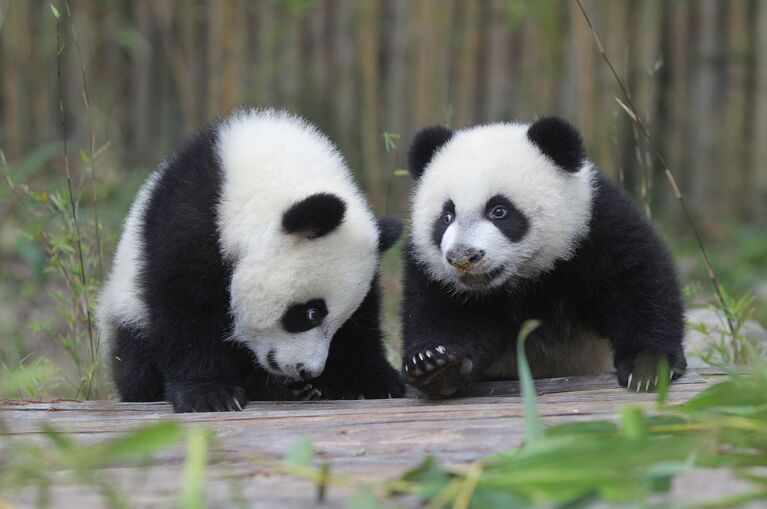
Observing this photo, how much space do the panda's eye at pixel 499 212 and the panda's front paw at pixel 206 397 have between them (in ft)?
3.53

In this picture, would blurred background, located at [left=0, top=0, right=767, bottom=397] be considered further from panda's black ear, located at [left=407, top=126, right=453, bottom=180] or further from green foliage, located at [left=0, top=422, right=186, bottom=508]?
green foliage, located at [left=0, top=422, right=186, bottom=508]

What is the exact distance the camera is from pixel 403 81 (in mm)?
9555

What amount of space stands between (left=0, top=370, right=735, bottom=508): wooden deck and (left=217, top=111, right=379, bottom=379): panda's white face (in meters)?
0.25

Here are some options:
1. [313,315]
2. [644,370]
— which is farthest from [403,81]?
[644,370]

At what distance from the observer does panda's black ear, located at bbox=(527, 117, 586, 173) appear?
149 inches

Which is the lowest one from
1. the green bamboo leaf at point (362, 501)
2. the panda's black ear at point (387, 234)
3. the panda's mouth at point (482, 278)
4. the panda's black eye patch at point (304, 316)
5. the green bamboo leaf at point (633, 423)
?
the green bamboo leaf at point (362, 501)

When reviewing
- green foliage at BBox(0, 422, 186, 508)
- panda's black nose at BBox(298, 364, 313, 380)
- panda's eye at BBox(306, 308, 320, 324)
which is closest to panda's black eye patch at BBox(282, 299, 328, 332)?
panda's eye at BBox(306, 308, 320, 324)

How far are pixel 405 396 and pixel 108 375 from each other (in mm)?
1266

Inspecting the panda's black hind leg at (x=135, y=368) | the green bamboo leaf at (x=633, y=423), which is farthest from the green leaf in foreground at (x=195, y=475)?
the panda's black hind leg at (x=135, y=368)

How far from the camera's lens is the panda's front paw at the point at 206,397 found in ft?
12.3

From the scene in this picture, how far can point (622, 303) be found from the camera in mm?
3775

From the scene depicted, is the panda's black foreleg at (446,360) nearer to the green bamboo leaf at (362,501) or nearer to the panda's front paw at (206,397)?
the panda's front paw at (206,397)

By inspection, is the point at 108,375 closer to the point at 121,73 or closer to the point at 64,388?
the point at 64,388

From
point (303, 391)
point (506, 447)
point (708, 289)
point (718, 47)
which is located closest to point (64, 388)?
point (303, 391)
